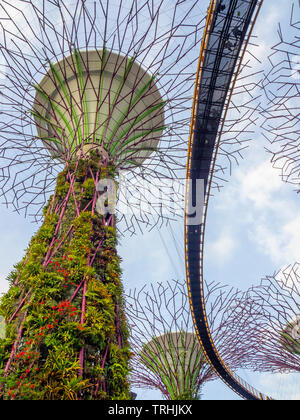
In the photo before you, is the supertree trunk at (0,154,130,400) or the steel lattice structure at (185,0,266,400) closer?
the supertree trunk at (0,154,130,400)

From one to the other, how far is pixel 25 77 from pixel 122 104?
2.78m

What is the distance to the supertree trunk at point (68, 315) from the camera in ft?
15.2

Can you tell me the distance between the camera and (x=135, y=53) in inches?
338

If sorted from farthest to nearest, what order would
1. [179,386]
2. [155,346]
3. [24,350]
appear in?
1. [155,346]
2. [179,386]
3. [24,350]

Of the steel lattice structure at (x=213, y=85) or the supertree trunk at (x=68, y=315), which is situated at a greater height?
the steel lattice structure at (x=213, y=85)

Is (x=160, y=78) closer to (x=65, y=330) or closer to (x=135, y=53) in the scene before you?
(x=135, y=53)

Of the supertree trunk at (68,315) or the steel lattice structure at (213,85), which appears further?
the steel lattice structure at (213,85)

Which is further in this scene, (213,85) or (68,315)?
(213,85)

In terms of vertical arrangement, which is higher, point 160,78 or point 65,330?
point 160,78

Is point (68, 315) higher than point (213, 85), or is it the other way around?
point (213, 85)

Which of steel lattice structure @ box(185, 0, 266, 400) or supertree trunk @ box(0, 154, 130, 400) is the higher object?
steel lattice structure @ box(185, 0, 266, 400)

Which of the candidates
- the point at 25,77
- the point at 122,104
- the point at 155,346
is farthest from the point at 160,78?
the point at 155,346

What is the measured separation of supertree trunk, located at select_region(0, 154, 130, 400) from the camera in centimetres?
464

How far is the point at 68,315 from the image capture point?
530 centimetres
